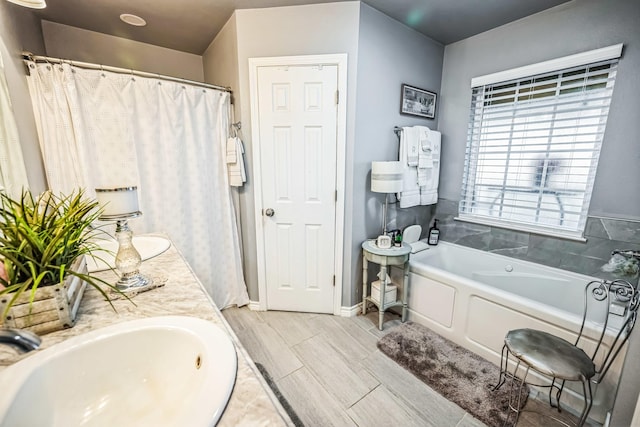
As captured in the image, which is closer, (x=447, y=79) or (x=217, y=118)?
(x=217, y=118)

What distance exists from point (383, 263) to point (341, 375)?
2.81 feet

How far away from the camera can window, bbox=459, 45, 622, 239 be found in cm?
193

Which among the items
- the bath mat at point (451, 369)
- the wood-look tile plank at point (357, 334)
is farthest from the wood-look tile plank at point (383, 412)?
the wood-look tile plank at point (357, 334)

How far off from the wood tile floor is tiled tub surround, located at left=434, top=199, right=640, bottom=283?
1151 millimetres

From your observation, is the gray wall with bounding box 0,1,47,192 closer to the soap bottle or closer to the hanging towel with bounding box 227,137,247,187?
the hanging towel with bounding box 227,137,247,187

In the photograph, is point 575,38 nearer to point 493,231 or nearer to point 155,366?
point 493,231

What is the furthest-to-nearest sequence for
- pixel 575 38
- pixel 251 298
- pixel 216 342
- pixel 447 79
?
1. pixel 447 79
2. pixel 251 298
3. pixel 575 38
4. pixel 216 342

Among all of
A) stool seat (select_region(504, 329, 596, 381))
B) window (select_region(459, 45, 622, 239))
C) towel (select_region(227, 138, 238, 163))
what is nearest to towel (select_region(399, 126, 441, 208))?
window (select_region(459, 45, 622, 239))

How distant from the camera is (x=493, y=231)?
250 centimetres

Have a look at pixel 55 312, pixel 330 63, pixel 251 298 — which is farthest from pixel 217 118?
pixel 55 312

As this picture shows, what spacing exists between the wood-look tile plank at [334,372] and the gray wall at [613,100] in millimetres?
1810

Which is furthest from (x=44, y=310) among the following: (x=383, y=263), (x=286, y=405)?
(x=383, y=263)

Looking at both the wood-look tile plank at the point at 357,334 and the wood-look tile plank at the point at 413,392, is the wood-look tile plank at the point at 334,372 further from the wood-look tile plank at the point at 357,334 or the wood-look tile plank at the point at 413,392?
the wood-look tile plank at the point at 357,334

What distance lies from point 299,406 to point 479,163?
2588 mm
